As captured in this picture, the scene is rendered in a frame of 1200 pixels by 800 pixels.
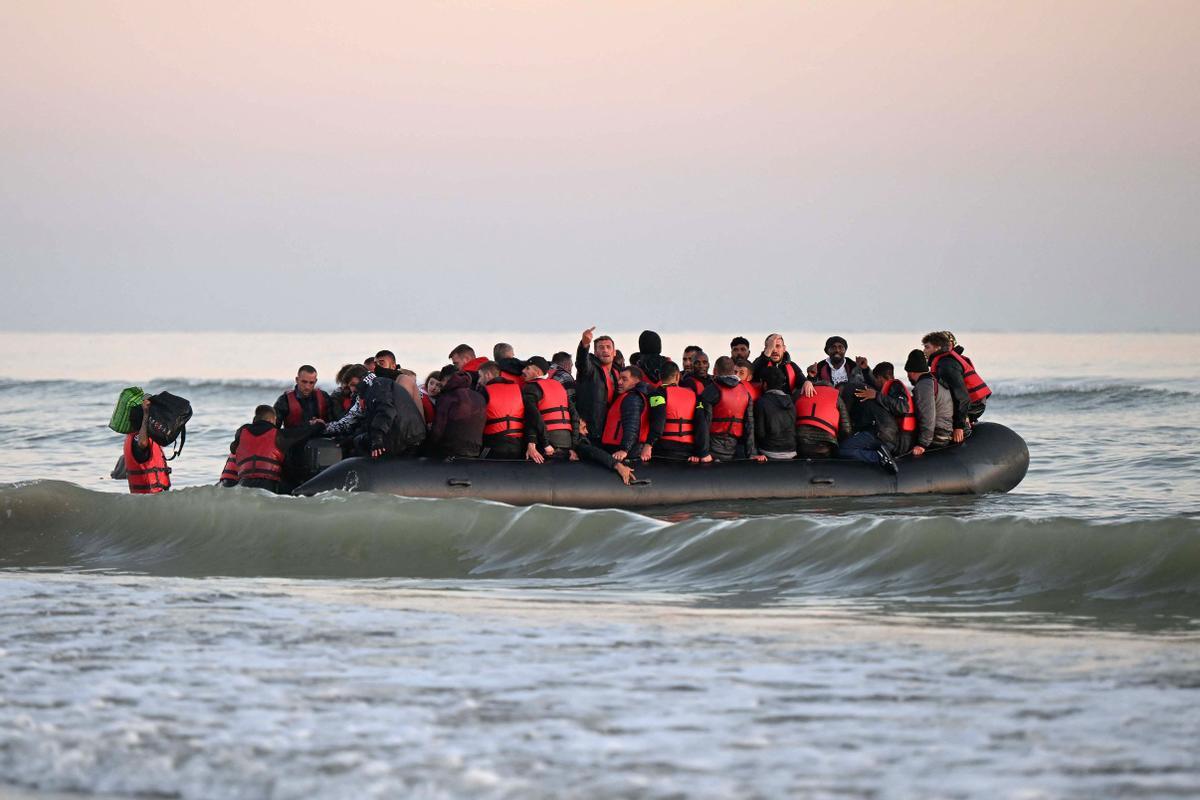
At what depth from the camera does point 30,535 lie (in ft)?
32.6

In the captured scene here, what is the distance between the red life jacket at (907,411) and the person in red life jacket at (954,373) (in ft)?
1.02

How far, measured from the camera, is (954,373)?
12031 millimetres

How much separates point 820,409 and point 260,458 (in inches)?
178

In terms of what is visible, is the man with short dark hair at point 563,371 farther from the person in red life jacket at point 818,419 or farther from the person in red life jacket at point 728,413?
the person in red life jacket at point 818,419

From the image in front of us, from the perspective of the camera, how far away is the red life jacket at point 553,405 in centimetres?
1085

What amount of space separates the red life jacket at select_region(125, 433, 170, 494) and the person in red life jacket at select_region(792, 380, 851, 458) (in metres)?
5.09

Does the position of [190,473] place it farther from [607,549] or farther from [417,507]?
[607,549]

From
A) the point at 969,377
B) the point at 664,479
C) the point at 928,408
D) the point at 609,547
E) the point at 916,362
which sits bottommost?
the point at 609,547

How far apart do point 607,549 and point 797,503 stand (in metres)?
2.98

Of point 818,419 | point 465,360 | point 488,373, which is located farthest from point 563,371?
point 818,419

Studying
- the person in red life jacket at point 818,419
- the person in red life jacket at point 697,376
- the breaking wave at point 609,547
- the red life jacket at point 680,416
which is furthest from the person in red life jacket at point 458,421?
the person in red life jacket at point 818,419

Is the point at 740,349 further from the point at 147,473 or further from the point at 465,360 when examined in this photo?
the point at 147,473

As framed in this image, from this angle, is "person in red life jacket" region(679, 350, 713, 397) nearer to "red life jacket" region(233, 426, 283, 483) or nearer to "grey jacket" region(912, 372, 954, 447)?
Result: "grey jacket" region(912, 372, 954, 447)

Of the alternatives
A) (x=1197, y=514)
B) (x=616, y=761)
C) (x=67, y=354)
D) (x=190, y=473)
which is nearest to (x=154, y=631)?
(x=616, y=761)
